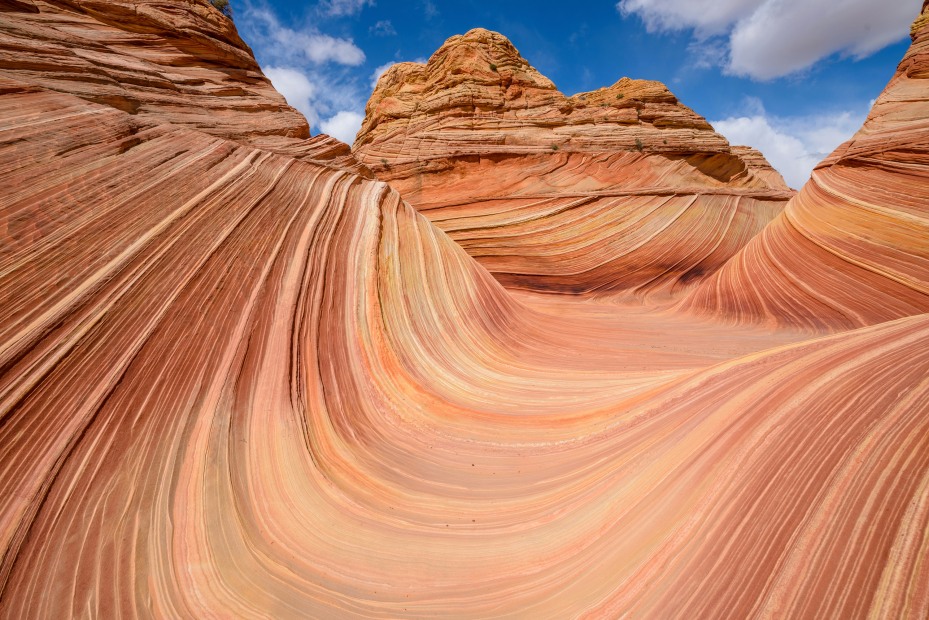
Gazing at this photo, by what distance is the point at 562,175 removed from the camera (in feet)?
33.0

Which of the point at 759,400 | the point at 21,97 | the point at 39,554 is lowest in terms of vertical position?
the point at 39,554

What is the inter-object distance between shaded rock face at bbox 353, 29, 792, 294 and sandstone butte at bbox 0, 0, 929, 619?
10.9ft

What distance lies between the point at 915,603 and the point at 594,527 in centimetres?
99

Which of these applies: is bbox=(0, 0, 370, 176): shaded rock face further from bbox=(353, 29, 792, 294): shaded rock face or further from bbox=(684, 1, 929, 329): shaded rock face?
bbox=(684, 1, 929, 329): shaded rock face

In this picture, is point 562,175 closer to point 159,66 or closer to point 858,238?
point 858,238

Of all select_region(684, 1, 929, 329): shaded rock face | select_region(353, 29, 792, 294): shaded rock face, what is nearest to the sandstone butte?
select_region(684, 1, 929, 329): shaded rock face

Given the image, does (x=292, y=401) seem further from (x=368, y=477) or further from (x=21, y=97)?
(x=21, y=97)

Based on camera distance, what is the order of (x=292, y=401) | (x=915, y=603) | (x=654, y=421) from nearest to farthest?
(x=915, y=603)
(x=654, y=421)
(x=292, y=401)

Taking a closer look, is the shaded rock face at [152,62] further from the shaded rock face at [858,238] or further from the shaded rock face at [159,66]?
the shaded rock face at [858,238]

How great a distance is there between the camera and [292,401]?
9.17ft

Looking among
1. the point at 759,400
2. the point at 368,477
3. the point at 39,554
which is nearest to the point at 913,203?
the point at 759,400

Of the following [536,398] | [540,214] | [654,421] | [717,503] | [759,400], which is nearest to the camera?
[717,503]

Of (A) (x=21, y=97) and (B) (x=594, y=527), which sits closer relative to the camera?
(B) (x=594, y=527)

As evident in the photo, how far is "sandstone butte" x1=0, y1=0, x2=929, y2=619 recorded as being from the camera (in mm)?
1563
